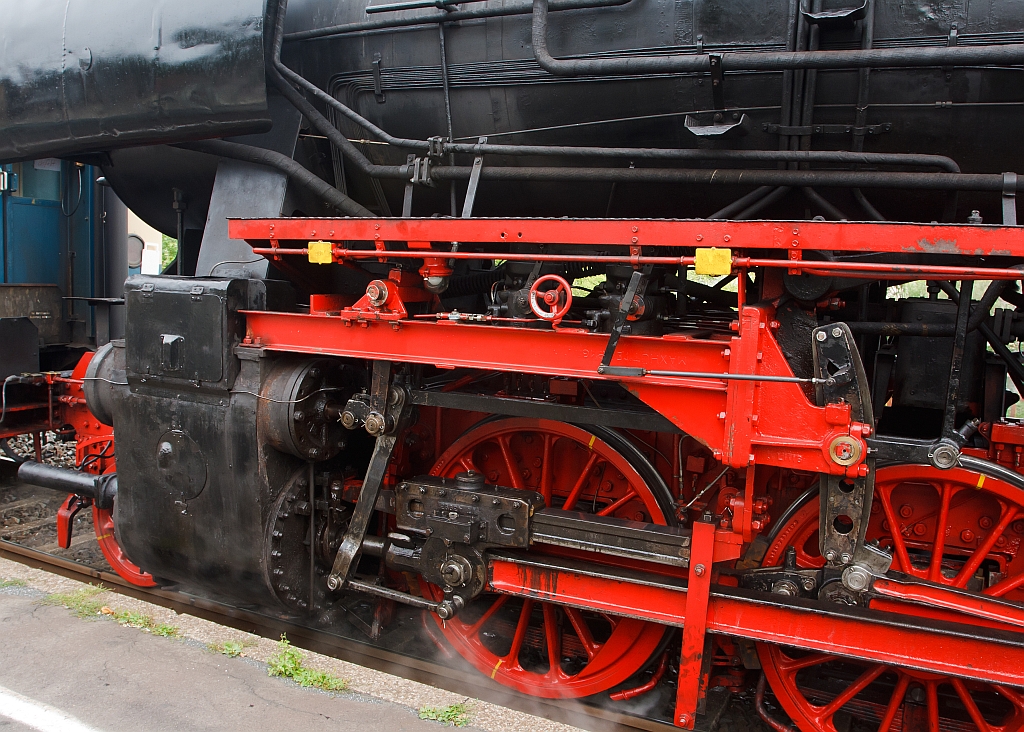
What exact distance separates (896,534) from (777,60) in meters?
1.81

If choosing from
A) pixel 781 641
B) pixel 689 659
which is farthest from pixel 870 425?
pixel 689 659

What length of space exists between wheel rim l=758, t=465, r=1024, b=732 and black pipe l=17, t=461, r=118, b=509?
339cm

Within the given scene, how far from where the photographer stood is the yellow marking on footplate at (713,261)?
Answer: 234 centimetres

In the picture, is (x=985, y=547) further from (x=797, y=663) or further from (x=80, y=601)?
(x=80, y=601)

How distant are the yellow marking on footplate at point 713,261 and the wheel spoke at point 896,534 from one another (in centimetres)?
122

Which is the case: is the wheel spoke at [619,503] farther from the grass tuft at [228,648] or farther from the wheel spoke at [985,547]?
the grass tuft at [228,648]

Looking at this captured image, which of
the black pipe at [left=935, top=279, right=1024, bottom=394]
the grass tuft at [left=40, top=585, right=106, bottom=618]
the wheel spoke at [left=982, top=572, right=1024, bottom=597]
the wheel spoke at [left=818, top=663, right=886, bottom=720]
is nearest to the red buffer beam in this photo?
the black pipe at [left=935, top=279, right=1024, bottom=394]

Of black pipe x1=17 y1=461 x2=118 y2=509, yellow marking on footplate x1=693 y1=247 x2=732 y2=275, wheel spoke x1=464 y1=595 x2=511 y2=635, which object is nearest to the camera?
yellow marking on footplate x1=693 y1=247 x2=732 y2=275

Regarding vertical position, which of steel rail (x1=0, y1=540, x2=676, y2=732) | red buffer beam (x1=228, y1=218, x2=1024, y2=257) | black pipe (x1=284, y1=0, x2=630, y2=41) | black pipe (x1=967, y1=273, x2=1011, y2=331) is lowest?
steel rail (x1=0, y1=540, x2=676, y2=732)

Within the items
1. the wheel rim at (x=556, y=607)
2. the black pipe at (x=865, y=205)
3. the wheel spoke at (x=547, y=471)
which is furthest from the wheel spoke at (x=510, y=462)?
the black pipe at (x=865, y=205)

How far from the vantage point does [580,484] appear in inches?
131

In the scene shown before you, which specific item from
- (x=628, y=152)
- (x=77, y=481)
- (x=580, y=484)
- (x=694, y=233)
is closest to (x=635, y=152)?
(x=628, y=152)

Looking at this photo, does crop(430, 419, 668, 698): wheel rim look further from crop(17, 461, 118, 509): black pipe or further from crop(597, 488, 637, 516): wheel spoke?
crop(17, 461, 118, 509): black pipe

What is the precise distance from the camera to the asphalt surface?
2.46 meters
